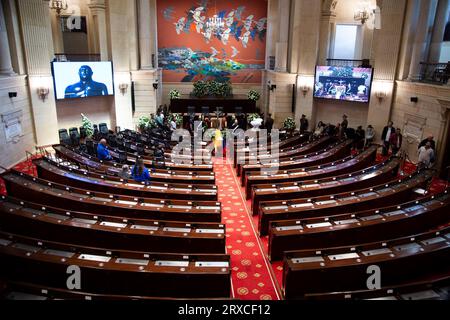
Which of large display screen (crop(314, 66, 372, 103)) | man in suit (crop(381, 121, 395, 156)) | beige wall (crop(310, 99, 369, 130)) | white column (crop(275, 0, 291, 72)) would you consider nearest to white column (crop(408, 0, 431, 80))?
large display screen (crop(314, 66, 372, 103))

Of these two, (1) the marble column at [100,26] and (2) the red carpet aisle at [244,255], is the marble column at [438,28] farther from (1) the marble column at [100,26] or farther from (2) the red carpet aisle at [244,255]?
(1) the marble column at [100,26]

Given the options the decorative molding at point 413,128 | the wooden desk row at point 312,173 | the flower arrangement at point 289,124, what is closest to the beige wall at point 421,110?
the decorative molding at point 413,128

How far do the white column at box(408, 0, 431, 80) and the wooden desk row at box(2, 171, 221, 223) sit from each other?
34.3ft

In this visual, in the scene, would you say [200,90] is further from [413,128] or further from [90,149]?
[413,128]

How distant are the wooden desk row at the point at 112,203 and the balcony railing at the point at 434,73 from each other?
9.60m

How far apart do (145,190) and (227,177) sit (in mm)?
4052

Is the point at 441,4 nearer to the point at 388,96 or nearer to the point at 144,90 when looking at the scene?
the point at 388,96

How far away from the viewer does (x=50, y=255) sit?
4.83 meters

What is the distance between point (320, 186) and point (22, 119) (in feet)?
36.0

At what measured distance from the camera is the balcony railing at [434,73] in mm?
11701

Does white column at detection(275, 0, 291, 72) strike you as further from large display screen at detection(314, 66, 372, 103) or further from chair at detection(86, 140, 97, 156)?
chair at detection(86, 140, 97, 156)

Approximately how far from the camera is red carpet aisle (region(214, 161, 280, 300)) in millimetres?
5551

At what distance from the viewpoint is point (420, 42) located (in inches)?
516

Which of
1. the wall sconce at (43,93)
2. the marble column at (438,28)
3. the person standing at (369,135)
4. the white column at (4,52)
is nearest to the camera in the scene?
the white column at (4,52)
